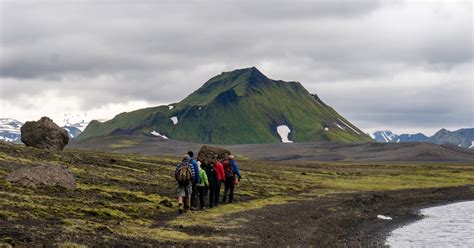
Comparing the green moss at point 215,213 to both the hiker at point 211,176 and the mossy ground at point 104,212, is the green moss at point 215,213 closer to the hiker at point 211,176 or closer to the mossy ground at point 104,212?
the mossy ground at point 104,212

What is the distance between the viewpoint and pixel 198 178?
134 ft

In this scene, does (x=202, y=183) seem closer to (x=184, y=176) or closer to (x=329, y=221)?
(x=184, y=176)

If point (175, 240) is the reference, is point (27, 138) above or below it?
above

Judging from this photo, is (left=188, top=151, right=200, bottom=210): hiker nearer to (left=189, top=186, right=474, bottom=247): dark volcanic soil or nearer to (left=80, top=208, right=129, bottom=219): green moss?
(left=189, top=186, right=474, bottom=247): dark volcanic soil

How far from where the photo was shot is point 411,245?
1428 inches

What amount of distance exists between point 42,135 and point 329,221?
54068 mm

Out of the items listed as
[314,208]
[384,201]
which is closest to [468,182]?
[384,201]

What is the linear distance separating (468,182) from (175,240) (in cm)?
10084

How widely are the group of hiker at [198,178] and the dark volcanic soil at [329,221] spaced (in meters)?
3.76

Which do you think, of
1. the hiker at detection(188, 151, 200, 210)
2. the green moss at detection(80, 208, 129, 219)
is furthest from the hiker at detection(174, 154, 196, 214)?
the green moss at detection(80, 208, 129, 219)

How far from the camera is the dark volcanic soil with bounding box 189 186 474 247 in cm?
3294

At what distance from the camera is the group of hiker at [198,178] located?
39656 millimetres

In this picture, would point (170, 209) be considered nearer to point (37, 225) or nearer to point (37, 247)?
point (37, 225)

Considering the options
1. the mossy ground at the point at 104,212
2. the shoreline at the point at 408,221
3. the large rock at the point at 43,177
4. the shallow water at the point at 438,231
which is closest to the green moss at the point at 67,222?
the mossy ground at the point at 104,212
